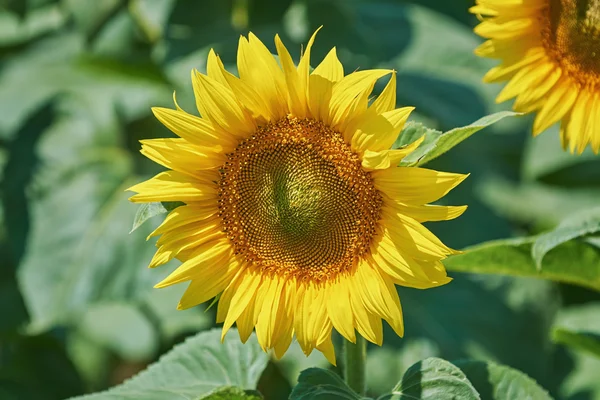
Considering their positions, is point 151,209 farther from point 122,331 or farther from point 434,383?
point 122,331

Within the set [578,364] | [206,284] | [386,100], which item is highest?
[386,100]

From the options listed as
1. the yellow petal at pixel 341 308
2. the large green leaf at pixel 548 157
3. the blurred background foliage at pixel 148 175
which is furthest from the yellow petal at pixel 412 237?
the large green leaf at pixel 548 157

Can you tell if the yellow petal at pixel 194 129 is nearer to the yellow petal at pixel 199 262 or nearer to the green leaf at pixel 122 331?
the yellow petal at pixel 199 262

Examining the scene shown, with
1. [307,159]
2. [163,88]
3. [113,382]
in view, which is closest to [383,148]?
[307,159]

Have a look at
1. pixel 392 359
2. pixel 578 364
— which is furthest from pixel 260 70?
pixel 578 364

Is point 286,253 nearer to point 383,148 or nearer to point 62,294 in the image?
point 383,148
